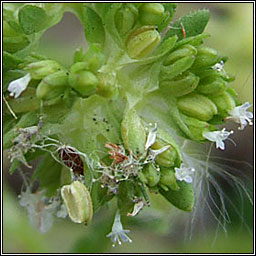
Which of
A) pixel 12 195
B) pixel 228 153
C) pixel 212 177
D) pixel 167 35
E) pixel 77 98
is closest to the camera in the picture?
pixel 77 98

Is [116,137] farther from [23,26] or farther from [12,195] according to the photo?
[12,195]

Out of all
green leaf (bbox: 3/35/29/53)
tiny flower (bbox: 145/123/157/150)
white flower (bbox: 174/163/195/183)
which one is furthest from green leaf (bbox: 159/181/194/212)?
green leaf (bbox: 3/35/29/53)

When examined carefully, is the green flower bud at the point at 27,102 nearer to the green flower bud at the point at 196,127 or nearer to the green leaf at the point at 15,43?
the green leaf at the point at 15,43

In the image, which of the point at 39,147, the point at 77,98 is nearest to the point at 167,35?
the point at 77,98

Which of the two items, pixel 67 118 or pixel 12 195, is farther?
pixel 12 195

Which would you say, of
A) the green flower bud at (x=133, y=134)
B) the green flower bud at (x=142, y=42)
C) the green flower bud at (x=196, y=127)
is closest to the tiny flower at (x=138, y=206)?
the green flower bud at (x=133, y=134)
